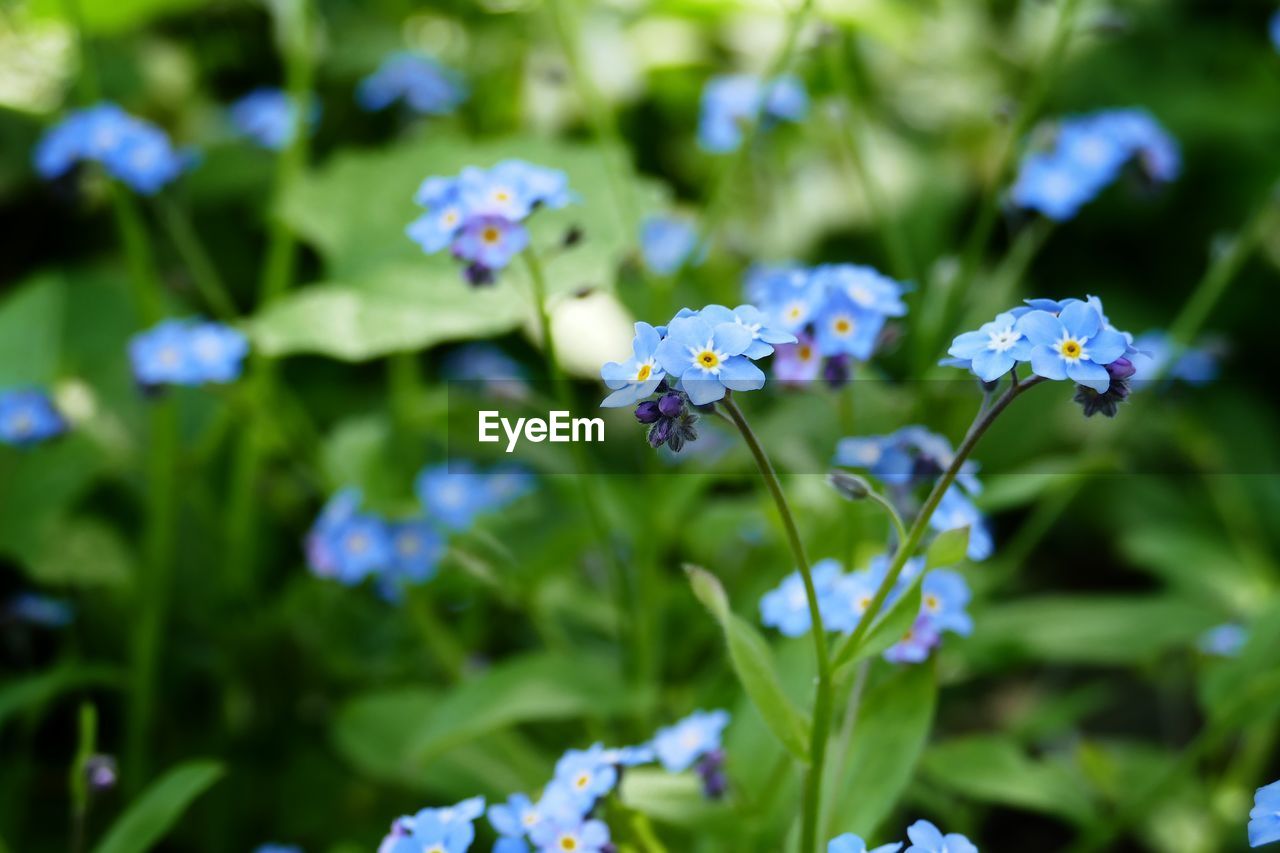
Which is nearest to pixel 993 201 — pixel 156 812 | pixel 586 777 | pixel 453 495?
pixel 453 495

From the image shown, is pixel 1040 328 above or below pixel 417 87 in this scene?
above

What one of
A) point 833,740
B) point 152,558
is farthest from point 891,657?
point 152,558

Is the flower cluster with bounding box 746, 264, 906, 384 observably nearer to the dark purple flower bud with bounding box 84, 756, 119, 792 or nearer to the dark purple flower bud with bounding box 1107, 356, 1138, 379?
the dark purple flower bud with bounding box 1107, 356, 1138, 379

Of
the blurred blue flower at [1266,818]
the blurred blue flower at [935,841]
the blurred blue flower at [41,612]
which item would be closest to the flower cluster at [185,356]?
the blurred blue flower at [41,612]

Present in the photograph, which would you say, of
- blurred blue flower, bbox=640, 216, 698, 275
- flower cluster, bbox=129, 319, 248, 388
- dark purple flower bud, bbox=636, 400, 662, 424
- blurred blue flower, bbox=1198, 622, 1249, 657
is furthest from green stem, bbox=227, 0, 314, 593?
blurred blue flower, bbox=1198, 622, 1249, 657

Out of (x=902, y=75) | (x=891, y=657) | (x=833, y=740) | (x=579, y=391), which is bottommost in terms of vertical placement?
(x=579, y=391)

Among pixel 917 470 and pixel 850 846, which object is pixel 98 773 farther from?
pixel 917 470

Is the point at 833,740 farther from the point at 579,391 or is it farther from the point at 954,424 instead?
the point at 579,391

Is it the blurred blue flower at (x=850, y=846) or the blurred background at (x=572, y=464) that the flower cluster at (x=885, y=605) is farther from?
the blurred blue flower at (x=850, y=846)
